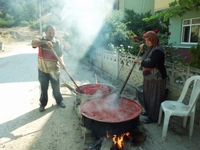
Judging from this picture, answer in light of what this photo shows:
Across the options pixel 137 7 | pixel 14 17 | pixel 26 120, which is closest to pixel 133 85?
pixel 26 120

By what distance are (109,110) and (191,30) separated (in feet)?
32.2

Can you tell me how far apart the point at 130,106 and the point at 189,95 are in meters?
1.39

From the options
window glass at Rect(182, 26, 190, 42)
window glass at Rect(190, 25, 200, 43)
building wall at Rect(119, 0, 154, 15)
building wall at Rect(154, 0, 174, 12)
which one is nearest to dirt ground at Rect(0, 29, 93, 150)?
window glass at Rect(190, 25, 200, 43)

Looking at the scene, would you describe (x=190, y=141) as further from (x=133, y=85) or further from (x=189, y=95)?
(x=133, y=85)

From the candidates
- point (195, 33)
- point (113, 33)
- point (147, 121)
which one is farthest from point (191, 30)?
point (147, 121)

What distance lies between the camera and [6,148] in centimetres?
281

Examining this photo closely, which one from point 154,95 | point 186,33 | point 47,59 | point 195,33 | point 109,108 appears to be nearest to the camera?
point 109,108

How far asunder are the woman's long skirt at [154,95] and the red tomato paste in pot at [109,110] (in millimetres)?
559

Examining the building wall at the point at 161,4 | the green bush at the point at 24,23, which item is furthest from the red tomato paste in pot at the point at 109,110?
the green bush at the point at 24,23

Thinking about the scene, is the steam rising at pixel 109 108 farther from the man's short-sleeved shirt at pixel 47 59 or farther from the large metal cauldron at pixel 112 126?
the man's short-sleeved shirt at pixel 47 59

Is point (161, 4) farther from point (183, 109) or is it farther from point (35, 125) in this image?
point (35, 125)

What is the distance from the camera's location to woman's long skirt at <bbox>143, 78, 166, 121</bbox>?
337 cm

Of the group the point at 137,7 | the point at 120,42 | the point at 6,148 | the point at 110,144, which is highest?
the point at 137,7

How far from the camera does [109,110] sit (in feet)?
9.73
